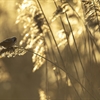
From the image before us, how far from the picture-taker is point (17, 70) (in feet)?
5.35

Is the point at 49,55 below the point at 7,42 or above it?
below

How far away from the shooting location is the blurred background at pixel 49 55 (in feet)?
5.29

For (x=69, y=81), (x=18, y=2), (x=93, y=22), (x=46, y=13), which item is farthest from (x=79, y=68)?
(x=18, y=2)

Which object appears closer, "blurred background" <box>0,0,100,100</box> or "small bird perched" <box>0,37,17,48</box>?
"small bird perched" <box>0,37,17,48</box>

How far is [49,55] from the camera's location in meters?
1.65

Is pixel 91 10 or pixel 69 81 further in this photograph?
pixel 69 81

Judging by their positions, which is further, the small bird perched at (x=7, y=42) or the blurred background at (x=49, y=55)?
the blurred background at (x=49, y=55)

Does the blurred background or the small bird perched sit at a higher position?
the small bird perched

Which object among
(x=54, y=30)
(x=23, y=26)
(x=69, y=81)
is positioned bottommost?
(x=69, y=81)

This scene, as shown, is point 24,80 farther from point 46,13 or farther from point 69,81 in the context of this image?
point 46,13

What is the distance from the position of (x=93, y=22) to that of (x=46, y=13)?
0.36 metres

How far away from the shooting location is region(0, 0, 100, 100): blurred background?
1.61 meters

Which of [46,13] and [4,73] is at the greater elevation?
[46,13]

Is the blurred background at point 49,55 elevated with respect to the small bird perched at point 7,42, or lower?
lower
